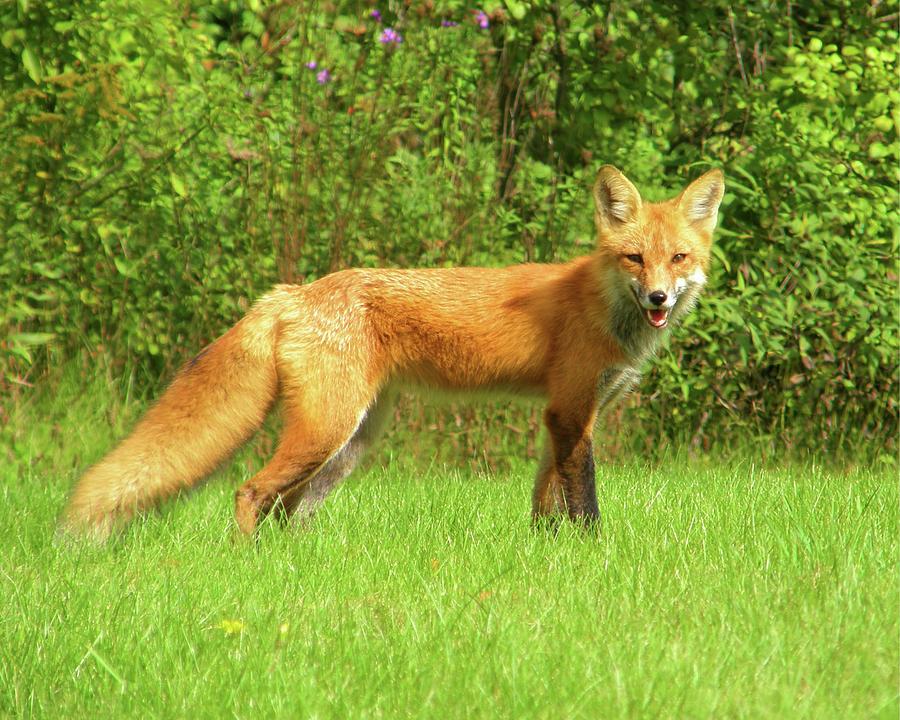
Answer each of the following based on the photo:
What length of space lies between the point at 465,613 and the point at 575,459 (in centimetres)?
119

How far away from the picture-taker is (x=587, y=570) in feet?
13.1

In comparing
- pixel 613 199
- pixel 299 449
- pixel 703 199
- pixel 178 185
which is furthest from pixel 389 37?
pixel 299 449

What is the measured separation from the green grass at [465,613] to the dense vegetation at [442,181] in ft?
6.50

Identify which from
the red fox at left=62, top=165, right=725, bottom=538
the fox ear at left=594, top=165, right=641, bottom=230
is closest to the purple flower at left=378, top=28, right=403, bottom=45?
the red fox at left=62, top=165, right=725, bottom=538

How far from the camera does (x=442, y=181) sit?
6.93 metres

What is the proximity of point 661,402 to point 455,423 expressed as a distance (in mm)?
1448

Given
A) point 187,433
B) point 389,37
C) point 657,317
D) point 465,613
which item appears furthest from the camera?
point 389,37

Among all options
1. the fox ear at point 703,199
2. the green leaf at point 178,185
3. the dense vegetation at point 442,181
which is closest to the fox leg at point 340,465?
the fox ear at point 703,199

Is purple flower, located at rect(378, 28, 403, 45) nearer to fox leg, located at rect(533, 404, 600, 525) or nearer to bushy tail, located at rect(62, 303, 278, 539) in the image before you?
bushy tail, located at rect(62, 303, 278, 539)

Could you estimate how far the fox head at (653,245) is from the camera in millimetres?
4512

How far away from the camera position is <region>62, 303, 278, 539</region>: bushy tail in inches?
168

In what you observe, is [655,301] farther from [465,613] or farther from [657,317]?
[465,613]

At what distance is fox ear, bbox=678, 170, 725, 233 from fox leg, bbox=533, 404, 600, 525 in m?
0.97

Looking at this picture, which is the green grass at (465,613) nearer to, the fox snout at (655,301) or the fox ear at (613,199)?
the fox snout at (655,301)
